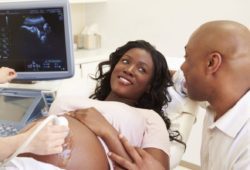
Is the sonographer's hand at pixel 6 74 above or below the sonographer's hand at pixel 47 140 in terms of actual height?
above

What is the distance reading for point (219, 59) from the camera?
1.07 m

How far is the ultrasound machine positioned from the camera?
1588 millimetres

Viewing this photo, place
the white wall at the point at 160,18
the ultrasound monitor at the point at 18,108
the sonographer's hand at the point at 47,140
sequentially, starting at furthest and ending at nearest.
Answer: the white wall at the point at 160,18, the ultrasound monitor at the point at 18,108, the sonographer's hand at the point at 47,140

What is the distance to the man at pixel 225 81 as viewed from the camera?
1.05 meters

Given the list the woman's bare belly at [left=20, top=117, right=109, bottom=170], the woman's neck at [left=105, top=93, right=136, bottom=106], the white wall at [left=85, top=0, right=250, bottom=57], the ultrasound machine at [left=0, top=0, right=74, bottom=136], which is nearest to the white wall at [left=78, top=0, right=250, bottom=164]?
the white wall at [left=85, top=0, right=250, bottom=57]

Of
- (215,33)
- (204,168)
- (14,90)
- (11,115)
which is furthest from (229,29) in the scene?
(14,90)

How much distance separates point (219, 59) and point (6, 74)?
3.34 feet

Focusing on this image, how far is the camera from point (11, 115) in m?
1.62

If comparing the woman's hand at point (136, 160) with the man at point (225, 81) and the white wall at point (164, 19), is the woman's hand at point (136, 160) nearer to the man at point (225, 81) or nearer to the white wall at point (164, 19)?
the man at point (225, 81)

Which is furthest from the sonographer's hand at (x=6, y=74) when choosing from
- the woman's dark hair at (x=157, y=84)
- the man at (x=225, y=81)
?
the man at (x=225, y=81)

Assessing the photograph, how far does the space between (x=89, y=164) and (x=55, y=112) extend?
34 cm

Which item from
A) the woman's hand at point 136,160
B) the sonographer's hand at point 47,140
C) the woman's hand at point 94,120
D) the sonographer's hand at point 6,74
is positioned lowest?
the woman's hand at point 136,160

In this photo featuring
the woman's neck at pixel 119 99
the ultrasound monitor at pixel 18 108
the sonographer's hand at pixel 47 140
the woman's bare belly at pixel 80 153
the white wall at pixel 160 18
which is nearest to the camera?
the sonographer's hand at pixel 47 140

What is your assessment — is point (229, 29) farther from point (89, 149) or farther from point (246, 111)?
point (89, 149)
